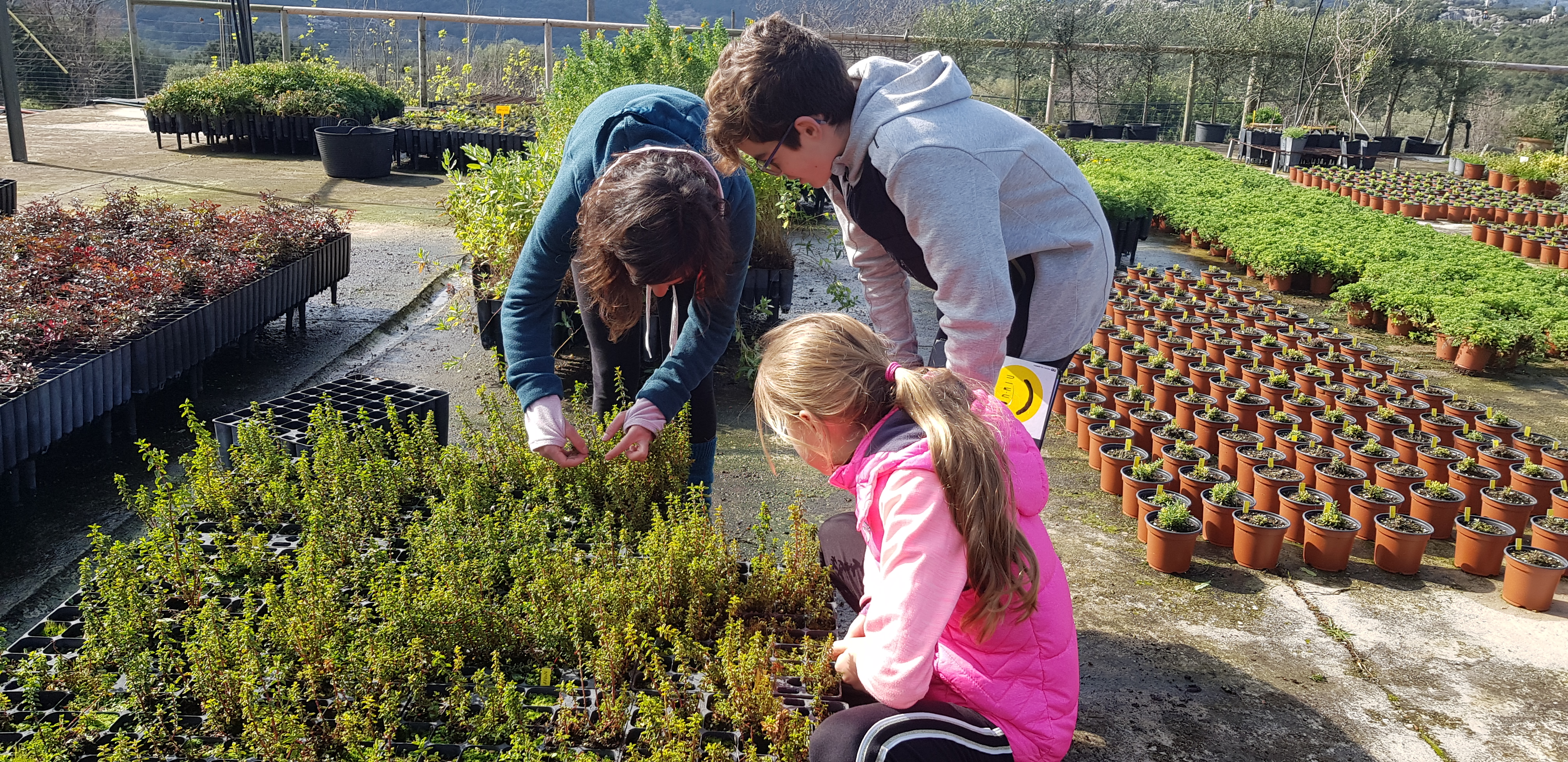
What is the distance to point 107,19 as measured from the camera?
71.0ft

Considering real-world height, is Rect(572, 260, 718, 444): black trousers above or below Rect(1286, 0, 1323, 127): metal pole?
below

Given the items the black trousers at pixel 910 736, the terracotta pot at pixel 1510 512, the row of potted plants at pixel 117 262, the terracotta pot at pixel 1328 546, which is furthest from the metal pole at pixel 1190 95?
the black trousers at pixel 910 736

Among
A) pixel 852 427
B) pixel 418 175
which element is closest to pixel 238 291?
pixel 852 427

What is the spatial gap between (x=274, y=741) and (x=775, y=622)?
1.08 m

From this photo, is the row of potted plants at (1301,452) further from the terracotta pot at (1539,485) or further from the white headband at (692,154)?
the white headband at (692,154)

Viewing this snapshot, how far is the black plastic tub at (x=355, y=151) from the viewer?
1035cm

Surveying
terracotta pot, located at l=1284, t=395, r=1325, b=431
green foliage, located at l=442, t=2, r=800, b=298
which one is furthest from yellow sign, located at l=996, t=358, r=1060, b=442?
terracotta pot, located at l=1284, t=395, r=1325, b=431

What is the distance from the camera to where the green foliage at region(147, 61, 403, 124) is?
38.1ft

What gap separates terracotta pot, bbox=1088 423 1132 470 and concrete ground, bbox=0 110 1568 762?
6 cm

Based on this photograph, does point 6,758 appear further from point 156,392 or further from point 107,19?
point 107,19

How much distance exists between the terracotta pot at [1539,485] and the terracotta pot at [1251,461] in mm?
815

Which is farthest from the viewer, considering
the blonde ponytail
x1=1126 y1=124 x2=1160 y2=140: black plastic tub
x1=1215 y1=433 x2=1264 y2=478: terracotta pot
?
x1=1126 y1=124 x2=1160 y2=140: black plastic tub

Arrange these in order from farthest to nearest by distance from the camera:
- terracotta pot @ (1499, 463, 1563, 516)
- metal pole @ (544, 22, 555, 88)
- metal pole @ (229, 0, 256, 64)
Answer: metal pole @ (544, 22, 555, 88), metal pole @ (229, 0, 256, 64), terracotta pot @ (1499, 463, 1563, 516)

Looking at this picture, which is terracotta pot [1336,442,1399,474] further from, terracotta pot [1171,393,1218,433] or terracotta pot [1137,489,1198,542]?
terracotta pot [1137,489,1198,542]
